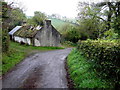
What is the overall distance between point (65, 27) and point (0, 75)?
38855 millimetres

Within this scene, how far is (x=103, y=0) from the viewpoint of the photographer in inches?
837

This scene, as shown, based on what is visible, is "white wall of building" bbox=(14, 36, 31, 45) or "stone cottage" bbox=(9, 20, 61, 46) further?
"white wall of building" bbox=(14, 36, 31, 45)

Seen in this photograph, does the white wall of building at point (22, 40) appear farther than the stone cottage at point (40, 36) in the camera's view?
Yes

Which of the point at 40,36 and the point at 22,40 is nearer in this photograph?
the point at 40,36

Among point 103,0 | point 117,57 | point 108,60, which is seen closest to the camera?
point 117,57

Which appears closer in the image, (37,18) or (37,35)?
(37,35)

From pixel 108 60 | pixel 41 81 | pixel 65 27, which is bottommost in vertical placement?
pixel 41 81

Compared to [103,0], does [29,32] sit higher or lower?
lower

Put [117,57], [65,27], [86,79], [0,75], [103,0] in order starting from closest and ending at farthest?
[117,57], [86,79], [0,75], [103,0], [65,27]

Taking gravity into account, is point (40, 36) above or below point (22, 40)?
above

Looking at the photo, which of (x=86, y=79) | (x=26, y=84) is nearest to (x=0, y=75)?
(x=26, y=84)

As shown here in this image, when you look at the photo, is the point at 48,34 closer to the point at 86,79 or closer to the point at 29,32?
the point at 29,32

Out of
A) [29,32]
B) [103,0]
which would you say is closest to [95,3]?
[103,0]

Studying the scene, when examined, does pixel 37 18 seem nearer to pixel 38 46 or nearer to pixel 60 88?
pixel 38 46
